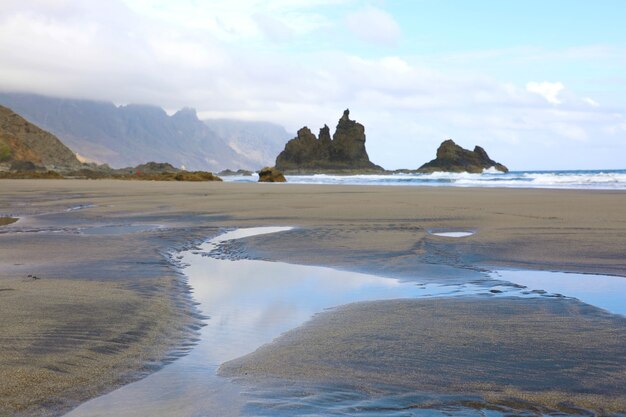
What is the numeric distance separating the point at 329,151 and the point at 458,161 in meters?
35.1

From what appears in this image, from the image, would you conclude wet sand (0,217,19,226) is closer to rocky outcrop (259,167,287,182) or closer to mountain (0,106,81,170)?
rocky outcrop (259,167,287,182)

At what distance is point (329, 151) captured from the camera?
5433 inches

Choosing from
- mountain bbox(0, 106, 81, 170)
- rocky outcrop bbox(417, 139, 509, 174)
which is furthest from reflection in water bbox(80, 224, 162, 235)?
rocky outcrop bbox(417, 139, 509, 174)

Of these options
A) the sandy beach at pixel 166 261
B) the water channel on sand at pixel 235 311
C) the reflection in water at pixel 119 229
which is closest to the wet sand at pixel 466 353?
the sandy beach at pixel 166 261

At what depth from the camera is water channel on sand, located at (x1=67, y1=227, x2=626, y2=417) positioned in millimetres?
3344

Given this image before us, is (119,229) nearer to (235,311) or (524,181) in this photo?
(235,311)

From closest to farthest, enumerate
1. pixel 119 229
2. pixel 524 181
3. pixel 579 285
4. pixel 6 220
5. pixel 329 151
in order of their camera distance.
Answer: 1. pixel 579 285
2. pixel 119 229
3. pixel 6 220
4. pixel 524 181
5. pixel 329 151

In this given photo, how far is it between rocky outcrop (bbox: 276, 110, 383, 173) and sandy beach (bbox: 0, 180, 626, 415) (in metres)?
115

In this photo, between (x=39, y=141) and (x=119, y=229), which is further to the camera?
(x=39, y=141)

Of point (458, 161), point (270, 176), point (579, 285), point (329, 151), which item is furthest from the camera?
point (329, 151)

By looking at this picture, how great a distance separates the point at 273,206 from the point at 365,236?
308 inches

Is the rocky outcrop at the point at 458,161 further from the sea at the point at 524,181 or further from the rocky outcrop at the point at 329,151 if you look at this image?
the sea at the point at 524,181

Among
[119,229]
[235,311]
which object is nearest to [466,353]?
[235,311]

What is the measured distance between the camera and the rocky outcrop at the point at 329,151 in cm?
13215
